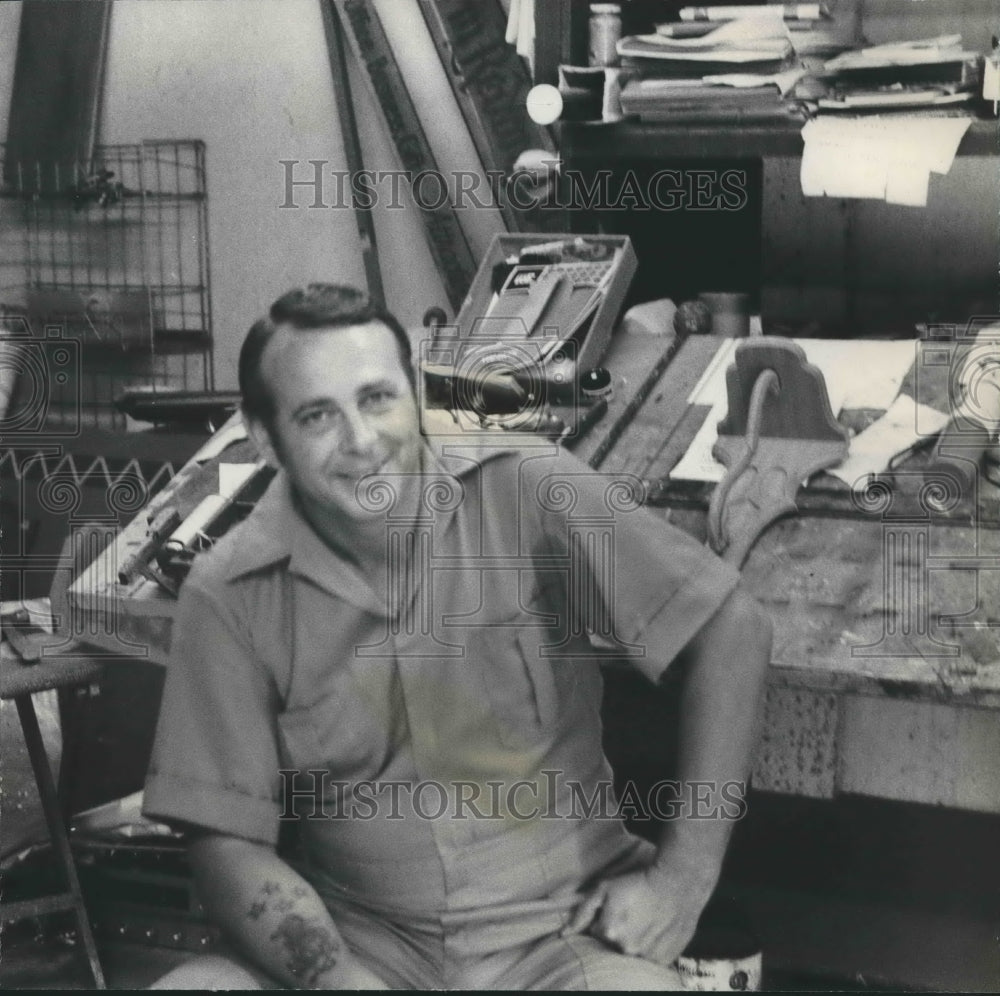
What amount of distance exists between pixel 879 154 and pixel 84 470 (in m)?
1.23

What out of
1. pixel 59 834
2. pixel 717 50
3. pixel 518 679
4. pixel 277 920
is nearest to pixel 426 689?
pixel 518 679

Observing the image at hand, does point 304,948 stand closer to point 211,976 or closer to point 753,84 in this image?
point 211,976

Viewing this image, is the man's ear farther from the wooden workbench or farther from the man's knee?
the man's knee

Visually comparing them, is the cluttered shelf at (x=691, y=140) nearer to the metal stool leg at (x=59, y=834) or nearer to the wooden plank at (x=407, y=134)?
the wooden plank at (x=407, y=134)

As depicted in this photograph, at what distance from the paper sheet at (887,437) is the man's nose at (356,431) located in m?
0.56

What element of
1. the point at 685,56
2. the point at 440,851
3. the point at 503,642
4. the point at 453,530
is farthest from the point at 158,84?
the point at 440,851

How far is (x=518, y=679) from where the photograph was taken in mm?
1610

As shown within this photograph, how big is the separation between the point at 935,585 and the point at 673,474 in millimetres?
345

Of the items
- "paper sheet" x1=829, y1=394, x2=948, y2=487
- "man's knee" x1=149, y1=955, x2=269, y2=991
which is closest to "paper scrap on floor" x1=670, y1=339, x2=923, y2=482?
"paper sheet" x1=829, y1=394, x2=948, y2=487

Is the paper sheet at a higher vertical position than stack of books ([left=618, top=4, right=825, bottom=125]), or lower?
lower

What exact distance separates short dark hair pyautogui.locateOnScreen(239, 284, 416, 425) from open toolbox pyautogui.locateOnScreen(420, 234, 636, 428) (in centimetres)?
12

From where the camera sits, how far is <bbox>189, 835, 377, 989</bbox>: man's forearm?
1463 mm

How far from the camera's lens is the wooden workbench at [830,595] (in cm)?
146

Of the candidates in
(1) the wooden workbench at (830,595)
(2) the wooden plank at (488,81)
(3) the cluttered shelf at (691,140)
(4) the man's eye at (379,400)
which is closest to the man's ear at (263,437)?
(4) the man's eye at (379,400)
